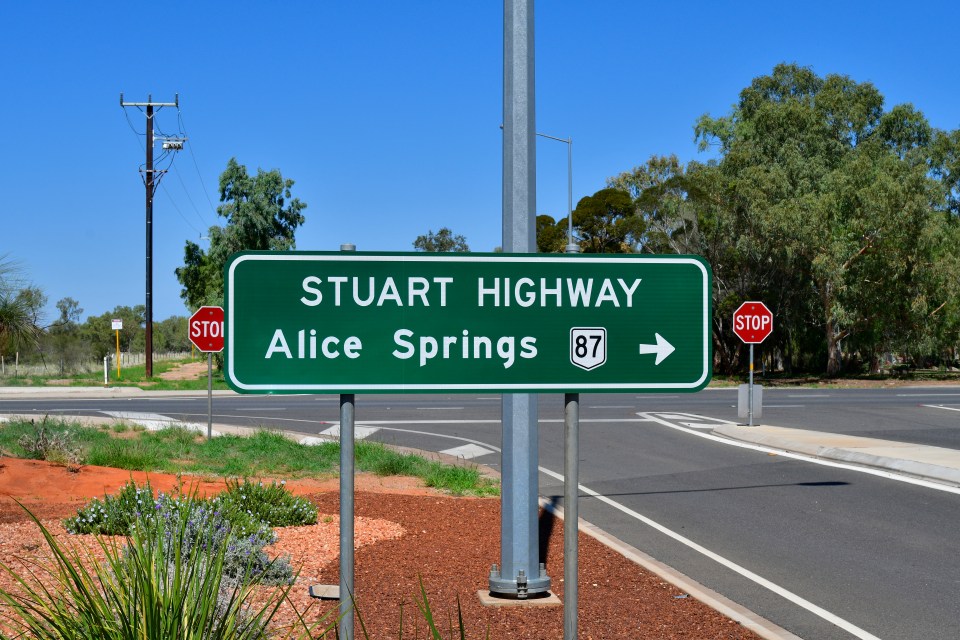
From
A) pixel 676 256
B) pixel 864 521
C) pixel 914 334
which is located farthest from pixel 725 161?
pixel 676 256

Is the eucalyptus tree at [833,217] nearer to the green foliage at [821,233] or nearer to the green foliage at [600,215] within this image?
the green foliage at [821,233]

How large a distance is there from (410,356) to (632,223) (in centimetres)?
4895

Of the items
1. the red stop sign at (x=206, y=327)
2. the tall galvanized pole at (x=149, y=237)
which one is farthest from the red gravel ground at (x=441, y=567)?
the tall galvanized pole at (x=149, y=237)

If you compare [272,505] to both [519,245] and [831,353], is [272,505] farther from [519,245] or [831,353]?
[831,353]

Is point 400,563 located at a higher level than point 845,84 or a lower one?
lower

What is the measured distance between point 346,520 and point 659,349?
120cm

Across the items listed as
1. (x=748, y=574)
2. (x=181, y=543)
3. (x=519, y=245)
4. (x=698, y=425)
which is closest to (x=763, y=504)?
(x=748, y=574)

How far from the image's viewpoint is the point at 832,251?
1693 inches

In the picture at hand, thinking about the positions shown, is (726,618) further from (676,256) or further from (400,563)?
(676,256)

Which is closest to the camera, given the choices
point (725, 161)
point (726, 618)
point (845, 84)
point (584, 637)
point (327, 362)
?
point (327, 362)

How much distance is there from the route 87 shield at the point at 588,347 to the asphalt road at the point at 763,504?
388 cm

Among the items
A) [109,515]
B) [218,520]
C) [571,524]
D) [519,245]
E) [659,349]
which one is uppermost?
[519,245]

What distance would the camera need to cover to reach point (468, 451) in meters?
17.5

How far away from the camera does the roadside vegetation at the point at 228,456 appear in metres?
13.0
